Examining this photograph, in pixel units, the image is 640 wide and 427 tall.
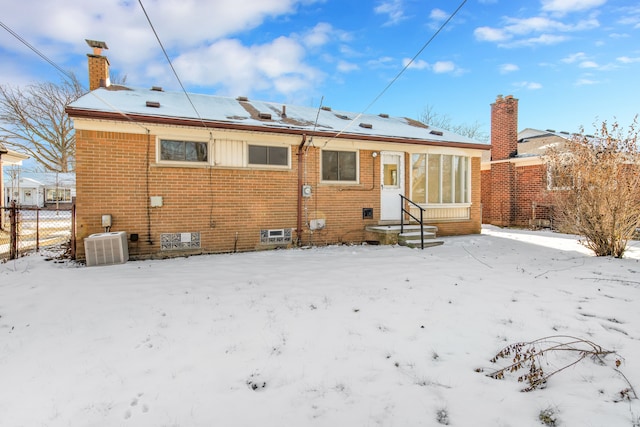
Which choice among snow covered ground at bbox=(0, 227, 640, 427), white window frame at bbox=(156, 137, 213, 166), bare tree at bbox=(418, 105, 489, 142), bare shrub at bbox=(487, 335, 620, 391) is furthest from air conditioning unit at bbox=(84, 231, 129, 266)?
bare tree at bbox=(418, 105, 489, 142)

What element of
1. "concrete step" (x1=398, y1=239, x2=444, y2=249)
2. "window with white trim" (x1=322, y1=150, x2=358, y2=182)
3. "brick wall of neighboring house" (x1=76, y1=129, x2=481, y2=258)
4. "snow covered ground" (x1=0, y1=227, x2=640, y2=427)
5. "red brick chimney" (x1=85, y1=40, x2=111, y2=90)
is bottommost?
"snow covered ground" (x1=0, y1=227, x2=640, y2=427)

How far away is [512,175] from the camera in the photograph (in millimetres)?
14125

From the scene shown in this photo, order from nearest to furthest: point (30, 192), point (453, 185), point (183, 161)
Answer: point (183, 161), point (453, 185), point (30, 192)

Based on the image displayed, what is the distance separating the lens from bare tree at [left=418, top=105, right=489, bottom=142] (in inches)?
1233

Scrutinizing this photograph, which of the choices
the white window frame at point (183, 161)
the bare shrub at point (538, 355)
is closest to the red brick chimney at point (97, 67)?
the white window frame at point (183, 161)

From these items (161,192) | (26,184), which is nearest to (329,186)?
(161,192)

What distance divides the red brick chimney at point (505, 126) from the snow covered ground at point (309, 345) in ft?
31.8

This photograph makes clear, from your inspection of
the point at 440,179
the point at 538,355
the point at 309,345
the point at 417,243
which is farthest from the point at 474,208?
the point at 309,345

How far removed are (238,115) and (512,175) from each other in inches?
488

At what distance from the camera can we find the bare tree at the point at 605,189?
617cm

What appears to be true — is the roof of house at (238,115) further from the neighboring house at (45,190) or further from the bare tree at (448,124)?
the neighboring house at (45,190)

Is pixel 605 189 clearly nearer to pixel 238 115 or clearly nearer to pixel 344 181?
pixel 344 181

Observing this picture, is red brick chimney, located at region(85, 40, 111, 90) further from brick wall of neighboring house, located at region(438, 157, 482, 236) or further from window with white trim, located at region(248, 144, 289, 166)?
brick wall of neighboring house, located at region(438, 157, 482, 236)

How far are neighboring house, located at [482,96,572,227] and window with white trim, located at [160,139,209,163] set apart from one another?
12741 mm
